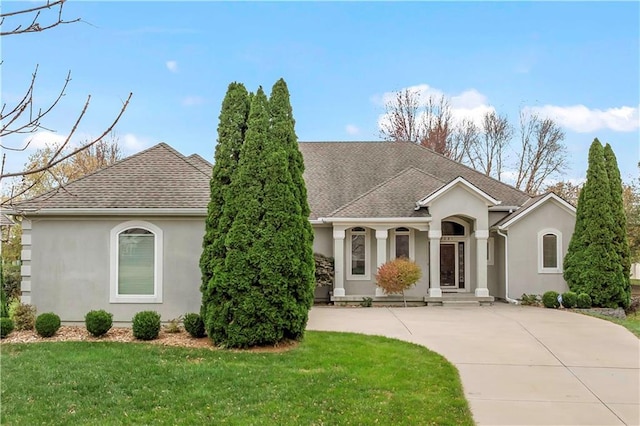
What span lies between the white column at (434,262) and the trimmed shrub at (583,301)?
448 cm

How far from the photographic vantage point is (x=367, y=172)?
21672 millimetres

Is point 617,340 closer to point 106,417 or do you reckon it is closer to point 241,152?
point 241,152

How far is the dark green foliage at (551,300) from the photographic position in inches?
627

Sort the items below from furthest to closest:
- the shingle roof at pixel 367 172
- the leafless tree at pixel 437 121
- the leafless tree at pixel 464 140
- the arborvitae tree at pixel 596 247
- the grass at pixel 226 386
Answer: the leafless tree at pixel 464 140, the leafless tree at pixel 437 121, the shingle roof at pixel 367 172, the arborvitae tree at pixel 596 247, the grass at pixel 226 386

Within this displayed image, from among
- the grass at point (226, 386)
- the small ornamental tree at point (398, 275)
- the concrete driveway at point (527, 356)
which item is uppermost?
the small ornamental tree at point (398, 275)

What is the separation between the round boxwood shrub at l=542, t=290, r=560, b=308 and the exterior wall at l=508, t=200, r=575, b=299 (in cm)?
134

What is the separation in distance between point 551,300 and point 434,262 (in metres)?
3.97

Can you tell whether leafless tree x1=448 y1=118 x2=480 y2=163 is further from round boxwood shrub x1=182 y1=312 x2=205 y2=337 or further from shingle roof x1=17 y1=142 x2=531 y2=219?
round boxwood shrub x1=182 y1=312 x2=205 y2=337

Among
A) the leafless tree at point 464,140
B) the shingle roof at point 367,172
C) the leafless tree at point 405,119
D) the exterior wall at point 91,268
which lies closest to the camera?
the exterior wall at point 91,268

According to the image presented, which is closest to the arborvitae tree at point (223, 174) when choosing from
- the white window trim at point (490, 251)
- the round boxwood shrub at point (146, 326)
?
the round boxwood shrub at point (146, 326)

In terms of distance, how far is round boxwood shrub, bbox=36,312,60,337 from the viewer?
10164mm

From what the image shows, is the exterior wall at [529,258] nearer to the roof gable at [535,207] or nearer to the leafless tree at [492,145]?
the roof gable at [535,207]

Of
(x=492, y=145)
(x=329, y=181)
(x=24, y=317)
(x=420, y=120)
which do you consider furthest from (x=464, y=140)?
(x=24, y=317)

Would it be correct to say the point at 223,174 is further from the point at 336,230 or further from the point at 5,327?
the point at 336,230
